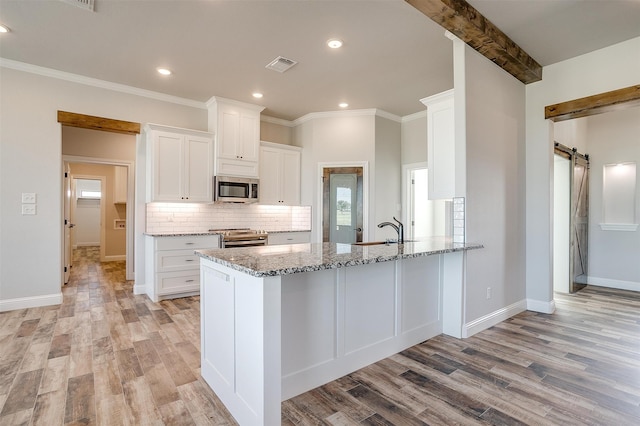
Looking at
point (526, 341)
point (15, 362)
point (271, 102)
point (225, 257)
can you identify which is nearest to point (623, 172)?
point (526, 341)

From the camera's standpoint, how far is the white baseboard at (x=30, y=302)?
149 inches

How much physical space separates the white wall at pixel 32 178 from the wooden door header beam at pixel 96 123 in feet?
0.26

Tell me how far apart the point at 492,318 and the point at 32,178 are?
5.61 meters

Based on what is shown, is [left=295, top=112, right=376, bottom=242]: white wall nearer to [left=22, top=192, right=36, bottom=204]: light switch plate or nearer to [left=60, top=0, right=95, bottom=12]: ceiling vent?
[left=60, top=0, right=95, bottom=12]: ceiling vent

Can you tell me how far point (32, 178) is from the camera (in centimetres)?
393

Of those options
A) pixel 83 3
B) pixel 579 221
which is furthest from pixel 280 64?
pixel 579 221

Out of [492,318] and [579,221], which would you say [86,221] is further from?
[579,221]

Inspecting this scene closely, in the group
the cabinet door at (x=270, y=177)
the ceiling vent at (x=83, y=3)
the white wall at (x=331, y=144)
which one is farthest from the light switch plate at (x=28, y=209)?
the white wall at (x=331, y=144)

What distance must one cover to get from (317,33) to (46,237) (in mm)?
4092

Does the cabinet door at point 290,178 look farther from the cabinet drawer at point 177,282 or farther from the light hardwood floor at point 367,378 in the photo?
the light hardwood floor at point 367,378

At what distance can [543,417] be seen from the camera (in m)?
1.84

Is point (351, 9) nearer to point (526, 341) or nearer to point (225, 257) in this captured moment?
point (225, 257)

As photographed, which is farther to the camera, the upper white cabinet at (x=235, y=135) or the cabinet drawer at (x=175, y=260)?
the upper white cabinet at (x=235, y=135)

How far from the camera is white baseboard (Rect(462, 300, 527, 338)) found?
Result: 3051 millimetres
